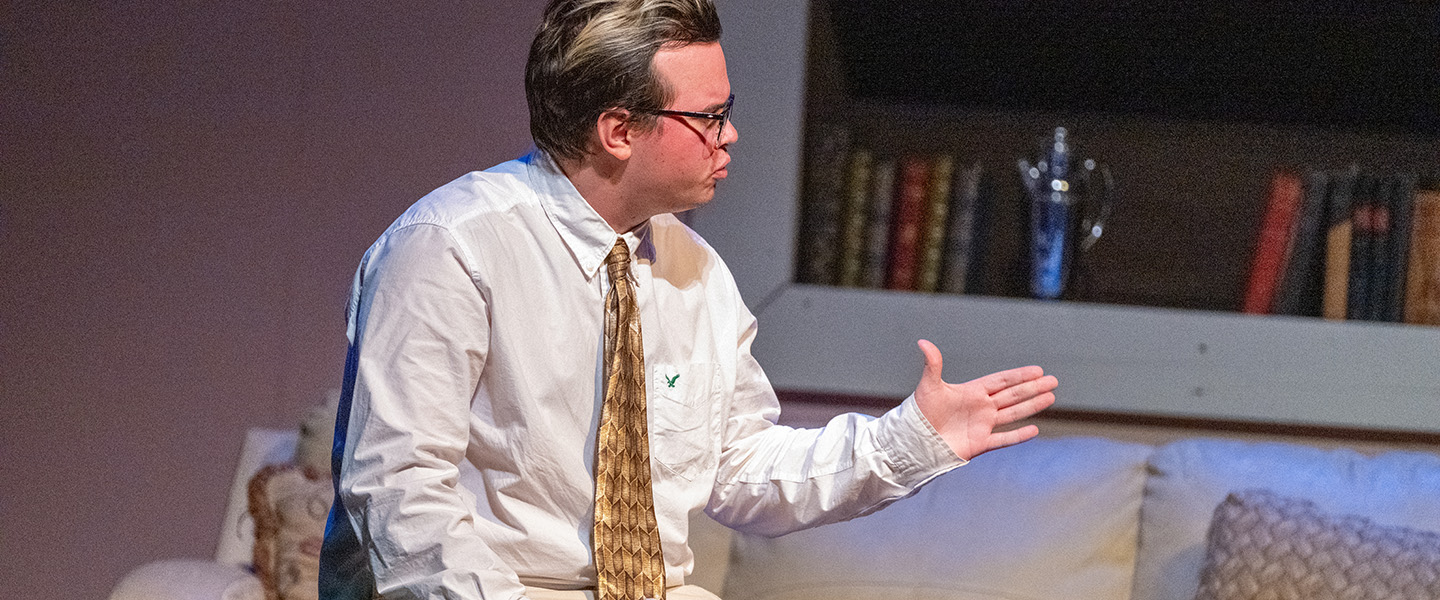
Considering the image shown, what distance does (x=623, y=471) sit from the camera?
141cm

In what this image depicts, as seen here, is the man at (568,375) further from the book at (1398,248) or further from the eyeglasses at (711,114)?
the book at (1398,248)

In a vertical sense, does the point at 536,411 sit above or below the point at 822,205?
below

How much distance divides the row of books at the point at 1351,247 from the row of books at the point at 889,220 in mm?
594

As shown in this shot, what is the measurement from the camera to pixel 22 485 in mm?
2795

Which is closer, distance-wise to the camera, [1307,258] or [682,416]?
[682,416]

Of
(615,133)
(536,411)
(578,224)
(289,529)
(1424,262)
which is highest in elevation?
(615,133)

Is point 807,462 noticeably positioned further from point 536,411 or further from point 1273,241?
point 1273,241

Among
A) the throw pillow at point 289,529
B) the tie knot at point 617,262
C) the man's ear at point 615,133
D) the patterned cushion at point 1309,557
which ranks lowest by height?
the throw pillow at point 289,529

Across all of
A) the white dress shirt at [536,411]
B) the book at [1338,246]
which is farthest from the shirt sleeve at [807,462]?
the book at [1338,246]

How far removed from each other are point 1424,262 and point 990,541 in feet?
3.44

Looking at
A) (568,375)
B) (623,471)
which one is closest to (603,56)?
(568,375)

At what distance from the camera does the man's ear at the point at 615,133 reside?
140 cm

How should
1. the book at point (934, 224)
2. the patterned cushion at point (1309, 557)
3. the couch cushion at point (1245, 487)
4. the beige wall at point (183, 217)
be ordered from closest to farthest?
the patterned cushion at point (1309, 557)
the couch cushion at point (1245, 487)
the book at point (934, 224)
the beige wall at point (183, 217)

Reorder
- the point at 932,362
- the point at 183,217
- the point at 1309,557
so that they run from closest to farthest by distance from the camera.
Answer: the point at 932,362
the point at 1309,557
the point at 183,217
